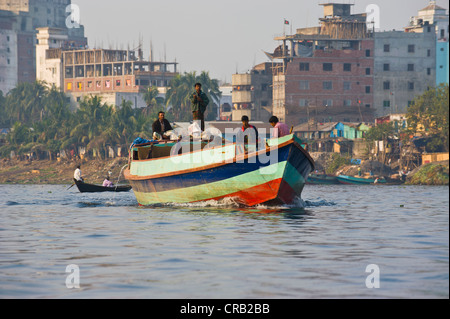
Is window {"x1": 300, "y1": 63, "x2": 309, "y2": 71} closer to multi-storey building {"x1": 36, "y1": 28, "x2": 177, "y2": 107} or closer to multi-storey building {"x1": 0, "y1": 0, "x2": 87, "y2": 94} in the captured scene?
multi-storey building {"x1": 36, "y1": 28, "x2": 177, "y2": 107}

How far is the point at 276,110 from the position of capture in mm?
88750

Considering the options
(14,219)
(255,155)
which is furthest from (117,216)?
(255,155)

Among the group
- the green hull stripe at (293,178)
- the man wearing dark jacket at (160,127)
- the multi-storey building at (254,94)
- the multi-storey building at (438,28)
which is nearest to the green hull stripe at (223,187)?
the green hull stripe at (293,178)

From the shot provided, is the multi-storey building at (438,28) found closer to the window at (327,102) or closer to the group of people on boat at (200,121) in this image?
the window at (327,102)

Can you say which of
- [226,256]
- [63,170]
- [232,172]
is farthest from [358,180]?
[226,256]

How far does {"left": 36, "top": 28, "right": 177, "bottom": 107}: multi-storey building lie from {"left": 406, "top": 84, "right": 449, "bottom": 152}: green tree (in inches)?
1830

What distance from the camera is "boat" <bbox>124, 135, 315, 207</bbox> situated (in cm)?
2247

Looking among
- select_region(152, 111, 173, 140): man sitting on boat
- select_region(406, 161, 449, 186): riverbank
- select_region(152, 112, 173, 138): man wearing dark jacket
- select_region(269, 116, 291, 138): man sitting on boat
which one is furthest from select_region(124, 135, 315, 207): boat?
select_region(406, 161, 449, 186): riverbank

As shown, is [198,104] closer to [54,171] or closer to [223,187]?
[223,187]

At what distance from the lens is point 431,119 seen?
67812 millimetres

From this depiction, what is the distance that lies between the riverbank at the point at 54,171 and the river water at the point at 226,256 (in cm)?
5792

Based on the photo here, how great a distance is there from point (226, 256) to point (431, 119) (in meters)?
57.4

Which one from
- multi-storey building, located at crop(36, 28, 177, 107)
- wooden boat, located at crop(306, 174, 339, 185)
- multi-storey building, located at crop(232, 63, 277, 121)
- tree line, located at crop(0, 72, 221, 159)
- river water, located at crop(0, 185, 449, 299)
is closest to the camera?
river water, located at crop(0, 185, 449, 299)
